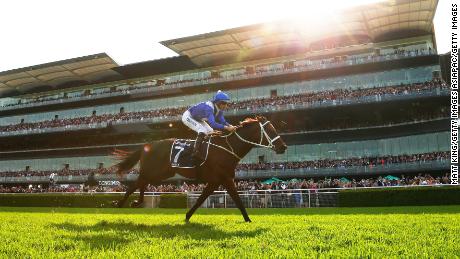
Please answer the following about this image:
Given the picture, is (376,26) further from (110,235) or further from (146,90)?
(110,235)

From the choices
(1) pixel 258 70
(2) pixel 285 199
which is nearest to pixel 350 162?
(1) pixel 258 70

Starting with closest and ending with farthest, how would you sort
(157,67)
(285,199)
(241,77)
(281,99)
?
(285,199) → (281,99) → (241,77) → (157,67)

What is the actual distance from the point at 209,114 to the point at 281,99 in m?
33.6

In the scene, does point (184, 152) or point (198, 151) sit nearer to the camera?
point (198, 151)

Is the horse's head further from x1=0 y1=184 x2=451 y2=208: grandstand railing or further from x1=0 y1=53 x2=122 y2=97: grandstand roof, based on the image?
x1=0 y1=53 x2=122 y2=97: grandstand roof

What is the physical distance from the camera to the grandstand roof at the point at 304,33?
3728cm

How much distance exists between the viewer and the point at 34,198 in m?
28.8

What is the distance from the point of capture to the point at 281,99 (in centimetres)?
4206

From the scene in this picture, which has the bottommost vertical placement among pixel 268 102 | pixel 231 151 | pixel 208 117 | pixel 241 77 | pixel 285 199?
pixel 285 199

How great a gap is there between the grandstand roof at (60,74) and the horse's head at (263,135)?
43.8 metres

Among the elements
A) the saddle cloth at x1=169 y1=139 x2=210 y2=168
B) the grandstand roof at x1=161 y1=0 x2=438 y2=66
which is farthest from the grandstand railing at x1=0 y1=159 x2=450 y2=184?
the saddle cloth at x1=169 y1=139 x2=210 y2=168

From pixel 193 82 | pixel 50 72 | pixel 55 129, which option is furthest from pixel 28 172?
pixel 193 82

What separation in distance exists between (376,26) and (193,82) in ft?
64.7

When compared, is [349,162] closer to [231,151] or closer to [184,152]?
[184,152]
